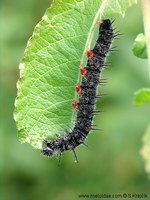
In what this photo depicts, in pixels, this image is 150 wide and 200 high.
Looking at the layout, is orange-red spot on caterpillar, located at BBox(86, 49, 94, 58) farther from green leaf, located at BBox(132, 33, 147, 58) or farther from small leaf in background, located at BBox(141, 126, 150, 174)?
small leaf in background, located at BBox(141, 126, 150, 174)

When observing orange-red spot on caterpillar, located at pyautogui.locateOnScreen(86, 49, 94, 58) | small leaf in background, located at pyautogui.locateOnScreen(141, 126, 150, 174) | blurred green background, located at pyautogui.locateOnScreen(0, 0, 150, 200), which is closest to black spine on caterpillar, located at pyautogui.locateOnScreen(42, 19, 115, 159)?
orange-red spot on caterpillar, located at pyautogui.locateOnScreen(86, 49, 94, 58)

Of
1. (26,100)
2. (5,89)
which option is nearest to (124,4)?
(26,100)

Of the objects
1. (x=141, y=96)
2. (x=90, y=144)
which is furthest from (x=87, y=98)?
(x=90, y=144)

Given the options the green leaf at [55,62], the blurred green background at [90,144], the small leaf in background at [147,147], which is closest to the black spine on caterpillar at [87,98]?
the green leaf at [55,62]

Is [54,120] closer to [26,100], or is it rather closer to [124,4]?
[26,100]

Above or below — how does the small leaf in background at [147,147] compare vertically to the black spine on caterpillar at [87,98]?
below

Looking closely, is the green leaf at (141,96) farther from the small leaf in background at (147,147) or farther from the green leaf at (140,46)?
the green leaf at (140,46)

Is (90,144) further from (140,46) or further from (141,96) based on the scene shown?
(141,96)
